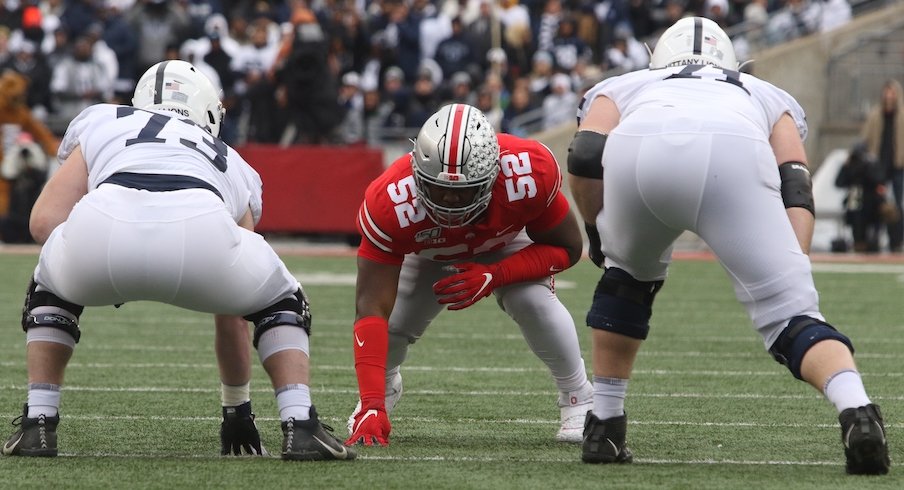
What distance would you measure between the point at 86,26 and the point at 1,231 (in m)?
3.84

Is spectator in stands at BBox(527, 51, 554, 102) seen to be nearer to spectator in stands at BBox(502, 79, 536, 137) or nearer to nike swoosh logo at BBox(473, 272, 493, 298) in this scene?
spectator in stands at BBox(502, 79, 536, 137)

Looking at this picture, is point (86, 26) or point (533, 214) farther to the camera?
point (86, 26)

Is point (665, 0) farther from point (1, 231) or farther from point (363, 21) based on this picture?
point (1, 231)

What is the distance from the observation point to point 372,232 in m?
5.12

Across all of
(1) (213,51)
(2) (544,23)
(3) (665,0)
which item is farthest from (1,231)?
(3) (665,0)

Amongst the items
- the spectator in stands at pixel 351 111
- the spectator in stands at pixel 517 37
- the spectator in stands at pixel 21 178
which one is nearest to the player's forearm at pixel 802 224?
the spectator in stands at pixel 21 178

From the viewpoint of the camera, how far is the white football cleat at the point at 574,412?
17.5 feet

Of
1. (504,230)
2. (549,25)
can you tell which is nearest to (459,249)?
(504,230)

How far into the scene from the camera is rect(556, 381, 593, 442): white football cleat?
17.5 feet

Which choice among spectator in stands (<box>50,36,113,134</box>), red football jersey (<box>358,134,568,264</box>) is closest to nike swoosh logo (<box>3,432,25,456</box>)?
red football jersey (<box>358,134,568,264</box>)

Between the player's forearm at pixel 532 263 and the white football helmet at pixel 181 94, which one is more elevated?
the white football helmet at pixel 181 94

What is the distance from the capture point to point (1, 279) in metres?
12.1

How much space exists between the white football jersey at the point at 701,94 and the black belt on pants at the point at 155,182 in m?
1.23

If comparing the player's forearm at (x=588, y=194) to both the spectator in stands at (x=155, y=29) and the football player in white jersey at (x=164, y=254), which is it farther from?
the spectator in stands at (x=155, y=29)
